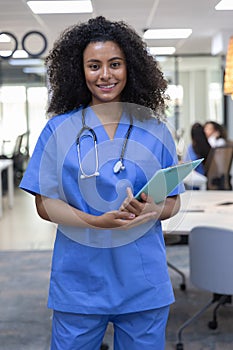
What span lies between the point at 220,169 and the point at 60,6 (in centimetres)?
234

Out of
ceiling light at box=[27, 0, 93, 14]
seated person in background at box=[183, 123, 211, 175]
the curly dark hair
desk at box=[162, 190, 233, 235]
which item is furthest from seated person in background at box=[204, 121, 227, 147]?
the curly dark hair

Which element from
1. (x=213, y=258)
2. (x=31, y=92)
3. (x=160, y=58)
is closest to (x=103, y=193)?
(x=213, y=258)

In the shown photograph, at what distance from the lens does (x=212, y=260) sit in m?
2.70

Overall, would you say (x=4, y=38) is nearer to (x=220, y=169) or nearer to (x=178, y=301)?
(x=220, y=169)

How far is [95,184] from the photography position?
1.36 meters

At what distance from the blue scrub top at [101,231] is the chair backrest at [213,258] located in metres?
1.24

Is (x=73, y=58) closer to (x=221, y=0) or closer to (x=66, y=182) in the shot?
(x=66, y=182)

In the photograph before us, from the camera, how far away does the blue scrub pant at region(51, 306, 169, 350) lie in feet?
4.61

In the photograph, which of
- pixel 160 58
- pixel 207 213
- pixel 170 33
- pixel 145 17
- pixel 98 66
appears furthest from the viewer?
pixel 160 58

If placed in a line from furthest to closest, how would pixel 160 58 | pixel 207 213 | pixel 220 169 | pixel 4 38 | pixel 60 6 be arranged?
pixel 160 58, pixel 220 169, pixel 60 6, pixel 4 38, pixel 207 213

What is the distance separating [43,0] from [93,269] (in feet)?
14.8

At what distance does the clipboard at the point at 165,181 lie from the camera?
1249 mm

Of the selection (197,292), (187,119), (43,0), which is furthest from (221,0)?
(187,119)

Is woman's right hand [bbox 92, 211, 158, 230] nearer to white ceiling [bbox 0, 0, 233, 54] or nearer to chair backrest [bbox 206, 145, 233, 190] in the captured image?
white ceiling [bbox 0, 0, 233, 54]
